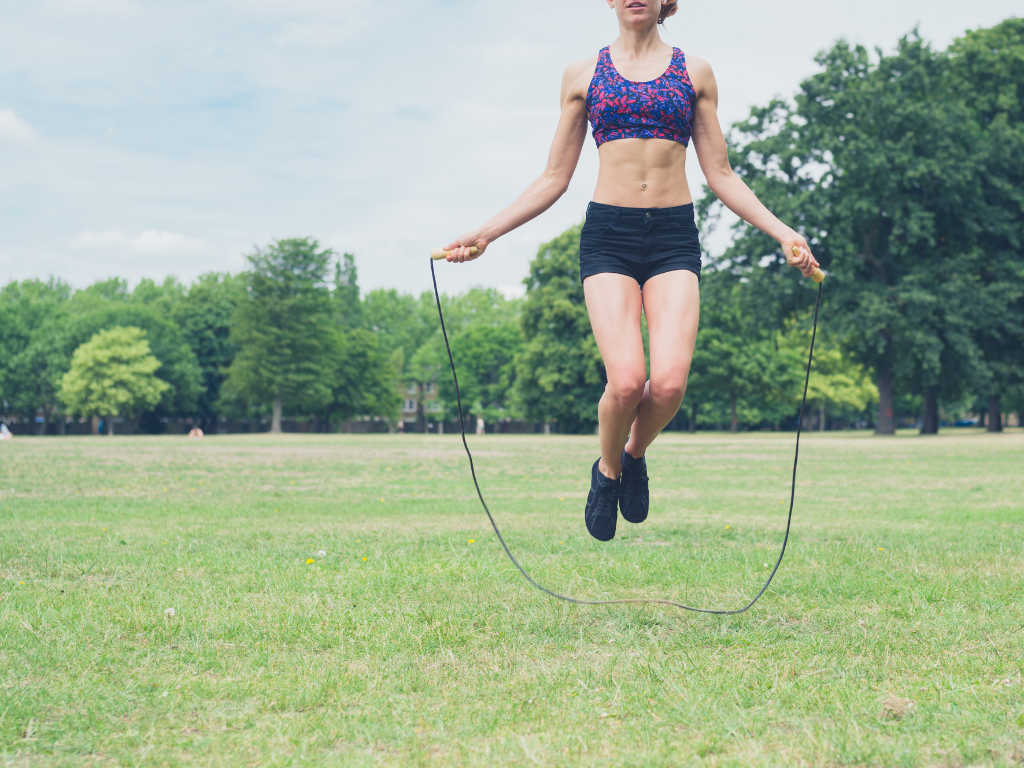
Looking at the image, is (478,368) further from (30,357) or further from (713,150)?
(713,150)

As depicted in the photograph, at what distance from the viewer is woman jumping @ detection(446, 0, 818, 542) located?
5.17 meters

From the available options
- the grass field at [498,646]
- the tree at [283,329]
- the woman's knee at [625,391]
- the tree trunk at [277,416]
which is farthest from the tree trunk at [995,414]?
the woman's knee at [625,391]

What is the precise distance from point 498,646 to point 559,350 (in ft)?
189

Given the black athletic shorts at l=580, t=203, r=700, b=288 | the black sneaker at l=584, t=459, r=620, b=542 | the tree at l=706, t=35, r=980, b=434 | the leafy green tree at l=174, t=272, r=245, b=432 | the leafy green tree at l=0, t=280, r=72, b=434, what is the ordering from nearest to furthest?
the black athletic shorts at l=580, t=203, r=700, b=288 < the black sneaker at l=584, t=459, r=620, b=542 < the tree at l=706, t=35, r=980, b=434 < the leafy green tree at l=0, t=280, r=72, b=434 < the leafy green tree at l=174, t=272, r=245, b=432

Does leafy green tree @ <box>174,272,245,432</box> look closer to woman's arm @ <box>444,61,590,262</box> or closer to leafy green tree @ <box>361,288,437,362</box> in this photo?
leafy green tree @ <box>361,288,437,362</box>

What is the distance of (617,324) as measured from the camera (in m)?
5.14

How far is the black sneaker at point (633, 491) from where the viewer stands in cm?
586

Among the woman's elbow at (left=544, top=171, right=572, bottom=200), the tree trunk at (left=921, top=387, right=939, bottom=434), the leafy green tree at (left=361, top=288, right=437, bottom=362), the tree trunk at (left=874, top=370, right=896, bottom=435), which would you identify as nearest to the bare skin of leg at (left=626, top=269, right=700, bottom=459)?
the woman's elbow at (left=544, top=171, right=572, bottom=200)

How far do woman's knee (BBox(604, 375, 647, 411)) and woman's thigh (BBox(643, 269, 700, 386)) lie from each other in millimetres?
96

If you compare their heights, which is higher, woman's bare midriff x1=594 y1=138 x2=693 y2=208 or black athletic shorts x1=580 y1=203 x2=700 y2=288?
woman's bare midriff x1=594 y1=138 x2=693 y2=208

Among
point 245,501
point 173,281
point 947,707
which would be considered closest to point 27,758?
point 947,707

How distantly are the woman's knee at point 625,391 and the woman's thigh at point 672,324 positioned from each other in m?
0.10

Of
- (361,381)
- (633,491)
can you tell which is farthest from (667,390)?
(361,381)

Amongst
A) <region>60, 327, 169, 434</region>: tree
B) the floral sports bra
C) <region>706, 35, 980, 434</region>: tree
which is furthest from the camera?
<region>60, 327, 169, 434</region>: tree
